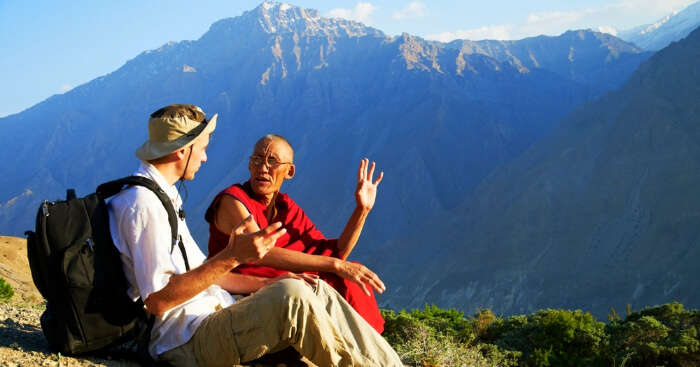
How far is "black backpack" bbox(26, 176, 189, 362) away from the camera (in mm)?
2504

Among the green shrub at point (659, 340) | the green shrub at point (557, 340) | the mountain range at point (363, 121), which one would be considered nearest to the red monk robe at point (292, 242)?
the green shrub at point (557, 340)

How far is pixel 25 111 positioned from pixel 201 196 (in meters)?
68.6

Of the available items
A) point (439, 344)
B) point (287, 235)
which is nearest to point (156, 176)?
point (287, 235)

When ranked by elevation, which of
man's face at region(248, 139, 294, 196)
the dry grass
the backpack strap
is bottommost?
the dry grass

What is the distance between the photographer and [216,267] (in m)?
2.44

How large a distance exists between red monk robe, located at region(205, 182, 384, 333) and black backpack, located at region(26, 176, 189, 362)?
0.83m

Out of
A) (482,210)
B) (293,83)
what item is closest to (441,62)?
(293,83)

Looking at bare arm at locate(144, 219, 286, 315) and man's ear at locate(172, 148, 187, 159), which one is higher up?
man's ear at locate(172, 148, 187, 159)

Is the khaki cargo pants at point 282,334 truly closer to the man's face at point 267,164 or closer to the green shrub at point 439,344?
the man's face at point 267,164

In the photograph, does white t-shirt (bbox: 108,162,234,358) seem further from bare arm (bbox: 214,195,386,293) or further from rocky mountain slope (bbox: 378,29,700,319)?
rocky mountain slope (bbox: 378,29,700,319)

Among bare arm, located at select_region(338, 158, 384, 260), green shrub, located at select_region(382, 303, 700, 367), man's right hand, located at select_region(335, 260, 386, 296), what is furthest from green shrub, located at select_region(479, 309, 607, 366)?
man's right hand, located at select_region(335, 260, 386, 296)

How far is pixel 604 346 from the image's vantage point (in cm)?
580

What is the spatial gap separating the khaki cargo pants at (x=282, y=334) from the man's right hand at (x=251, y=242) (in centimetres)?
30

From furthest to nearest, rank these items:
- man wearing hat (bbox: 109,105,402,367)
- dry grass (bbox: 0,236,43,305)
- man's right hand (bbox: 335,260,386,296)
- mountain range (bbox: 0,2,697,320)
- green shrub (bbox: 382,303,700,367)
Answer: mountain range (bbox: 0,2,697,320), dry grass (bbox: 0,236,43,305), green shrub (bbox: 382,303,700,367), man's right hand (bbox: 335,260,386,296), man wearing hat (bbox: 109,105,402,367)
